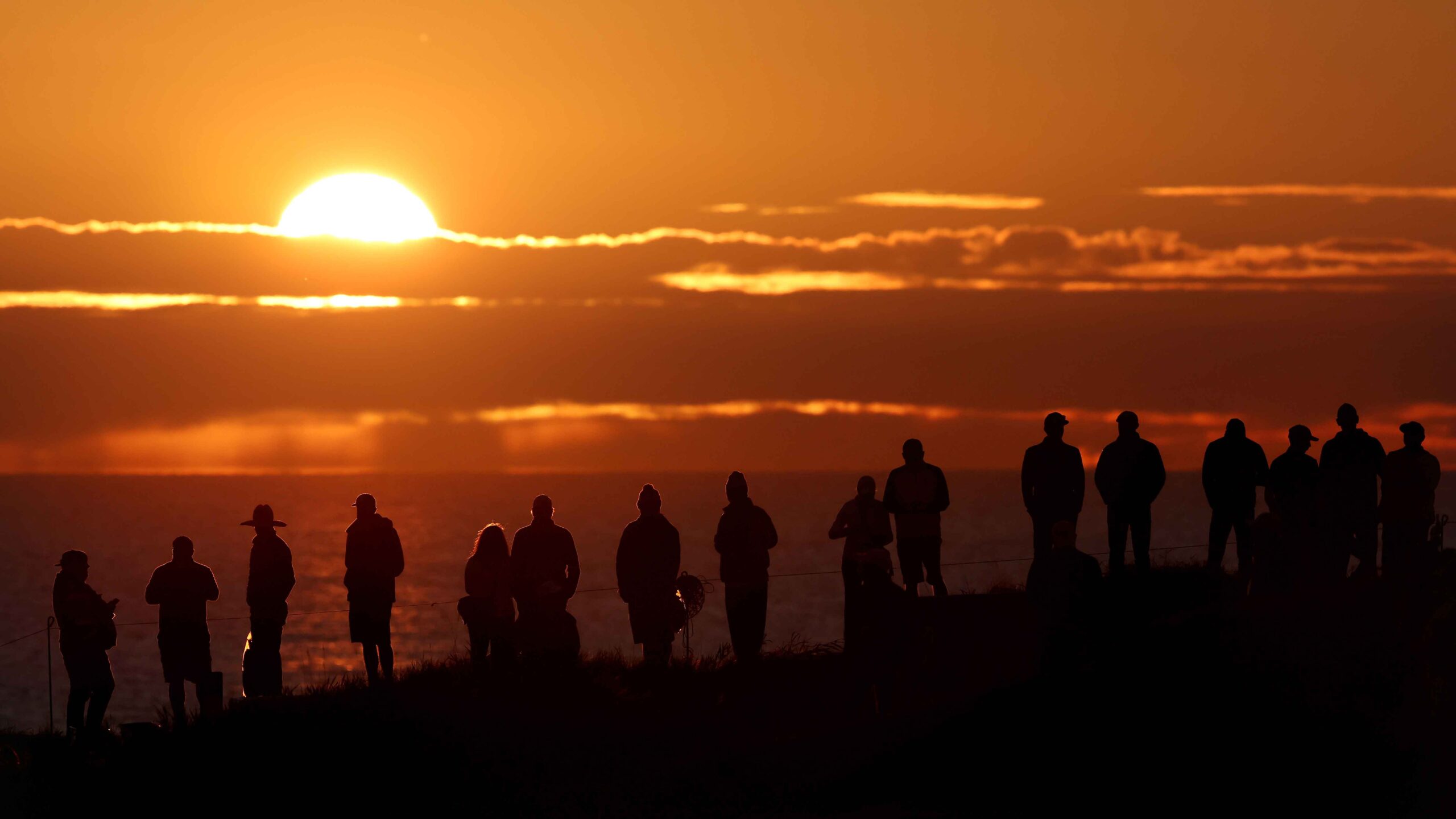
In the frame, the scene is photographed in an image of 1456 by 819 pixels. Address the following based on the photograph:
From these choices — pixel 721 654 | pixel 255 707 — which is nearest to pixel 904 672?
pixel 721 654

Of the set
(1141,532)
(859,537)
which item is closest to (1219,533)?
(1141,532)

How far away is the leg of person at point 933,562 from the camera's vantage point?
19.0 meters

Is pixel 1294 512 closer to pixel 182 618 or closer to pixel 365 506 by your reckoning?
pixel 365 506

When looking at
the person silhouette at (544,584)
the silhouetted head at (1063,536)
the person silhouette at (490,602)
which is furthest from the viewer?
the person silhouette at (490,602)

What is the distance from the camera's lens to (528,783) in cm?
1656

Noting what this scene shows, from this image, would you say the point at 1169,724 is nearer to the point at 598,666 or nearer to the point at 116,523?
the point at 598,666

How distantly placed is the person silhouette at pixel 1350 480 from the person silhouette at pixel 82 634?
37.8 ft

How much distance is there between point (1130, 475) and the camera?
19141mm

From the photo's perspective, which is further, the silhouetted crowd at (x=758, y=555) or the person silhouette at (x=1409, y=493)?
the person silhouette at (x=1409, y=493)

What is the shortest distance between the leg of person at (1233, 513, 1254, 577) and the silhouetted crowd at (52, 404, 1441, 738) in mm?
33

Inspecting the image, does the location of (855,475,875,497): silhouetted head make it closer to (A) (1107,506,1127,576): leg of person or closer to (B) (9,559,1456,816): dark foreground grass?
(B) (9,559,1456,816): dark foreground grass

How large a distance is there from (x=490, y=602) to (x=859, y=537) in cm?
353

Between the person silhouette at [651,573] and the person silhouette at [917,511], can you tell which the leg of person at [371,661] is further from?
the person silhouette at [917,511]

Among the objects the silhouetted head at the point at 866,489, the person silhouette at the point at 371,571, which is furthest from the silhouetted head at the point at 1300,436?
the person silhouette at the point at 371,571
